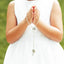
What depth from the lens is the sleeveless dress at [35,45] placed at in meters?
2.33

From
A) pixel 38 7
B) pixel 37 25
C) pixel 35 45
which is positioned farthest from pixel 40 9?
pixel 35 45

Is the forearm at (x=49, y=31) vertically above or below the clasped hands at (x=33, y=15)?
below

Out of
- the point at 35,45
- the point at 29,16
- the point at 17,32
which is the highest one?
the point at 29,16

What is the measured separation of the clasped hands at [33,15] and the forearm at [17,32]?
47 millimetres

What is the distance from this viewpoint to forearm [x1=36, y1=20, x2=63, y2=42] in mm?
2268

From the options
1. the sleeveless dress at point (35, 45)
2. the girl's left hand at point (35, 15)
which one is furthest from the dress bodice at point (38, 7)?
the girl's left hand at point (35, 15)

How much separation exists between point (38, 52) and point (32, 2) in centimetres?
40

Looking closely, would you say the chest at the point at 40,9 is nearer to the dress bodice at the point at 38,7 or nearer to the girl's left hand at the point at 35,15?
the dress bodice at the point at 38,7

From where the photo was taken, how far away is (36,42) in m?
2.33

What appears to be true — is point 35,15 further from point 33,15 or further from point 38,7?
point 38,7

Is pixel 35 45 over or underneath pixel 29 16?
underneath

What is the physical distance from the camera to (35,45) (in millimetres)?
2332

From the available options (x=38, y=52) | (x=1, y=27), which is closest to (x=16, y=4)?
(x=38, y=52)

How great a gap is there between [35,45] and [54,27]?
0.68 feet
